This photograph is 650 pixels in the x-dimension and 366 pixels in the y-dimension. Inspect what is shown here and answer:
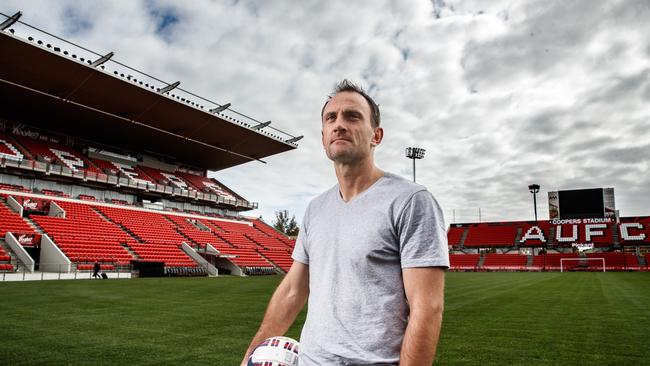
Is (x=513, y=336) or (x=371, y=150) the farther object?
(x=513, y=336)

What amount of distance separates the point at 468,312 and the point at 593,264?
4575cm

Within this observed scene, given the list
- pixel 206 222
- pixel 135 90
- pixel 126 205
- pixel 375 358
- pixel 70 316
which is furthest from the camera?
pixel 206 222

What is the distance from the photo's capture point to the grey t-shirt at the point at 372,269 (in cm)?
177

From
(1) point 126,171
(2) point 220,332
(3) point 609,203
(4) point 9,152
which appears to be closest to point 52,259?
(4) point 9,152

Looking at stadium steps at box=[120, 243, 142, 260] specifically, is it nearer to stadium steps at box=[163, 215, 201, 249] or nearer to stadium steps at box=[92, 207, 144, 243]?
stadium steps at box=[92, 207, 144, 243]

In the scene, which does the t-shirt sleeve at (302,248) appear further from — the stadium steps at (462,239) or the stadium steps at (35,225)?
the stadium steps at (462,239)

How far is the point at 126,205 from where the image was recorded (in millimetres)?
37469

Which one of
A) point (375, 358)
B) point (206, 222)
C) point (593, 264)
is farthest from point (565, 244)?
point (375, 358)

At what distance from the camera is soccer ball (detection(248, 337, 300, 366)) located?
2.38 m

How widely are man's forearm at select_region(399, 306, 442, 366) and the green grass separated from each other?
4467 mm

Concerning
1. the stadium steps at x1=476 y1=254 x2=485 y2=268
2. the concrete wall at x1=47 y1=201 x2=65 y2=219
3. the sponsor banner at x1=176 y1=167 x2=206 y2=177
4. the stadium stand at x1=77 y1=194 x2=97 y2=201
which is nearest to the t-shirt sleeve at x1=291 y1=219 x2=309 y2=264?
the concrete wall at x1=47 y1=201 x2=65 y2=219

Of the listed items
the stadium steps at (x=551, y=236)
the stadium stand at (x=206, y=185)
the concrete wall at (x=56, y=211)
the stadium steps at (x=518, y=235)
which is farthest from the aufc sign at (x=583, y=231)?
the concrete wall at (x=56, y=211)

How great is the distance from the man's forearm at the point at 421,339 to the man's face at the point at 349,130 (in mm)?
811

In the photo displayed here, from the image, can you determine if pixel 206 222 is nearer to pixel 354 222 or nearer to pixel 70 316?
pixel 70 316
